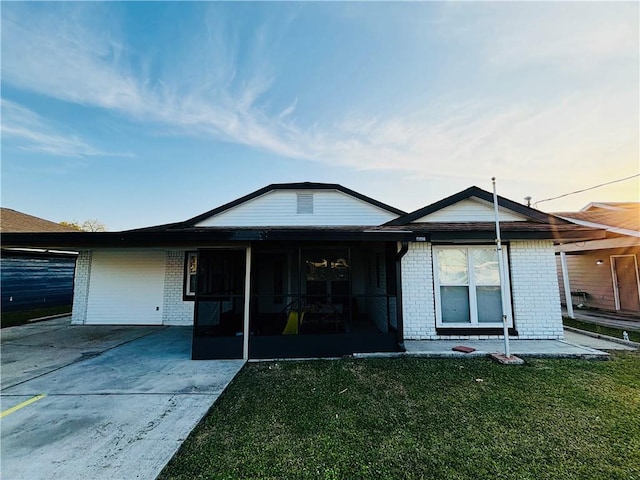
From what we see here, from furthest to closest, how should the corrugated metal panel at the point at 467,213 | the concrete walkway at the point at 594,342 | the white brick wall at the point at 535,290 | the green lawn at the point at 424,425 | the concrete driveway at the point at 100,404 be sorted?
1. the corrugated metal panel at the point at 467,213
2. the white brick wall at the point at 535,290
3. the concrete walkway at the point at 594,342
4. the concrete driveway at the point at 100,404
5. the green lawn at the point at 424,425

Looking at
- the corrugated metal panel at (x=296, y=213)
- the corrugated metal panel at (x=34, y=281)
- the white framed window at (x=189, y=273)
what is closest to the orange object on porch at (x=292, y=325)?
the corrugated metal panel at (x=296, y=213)

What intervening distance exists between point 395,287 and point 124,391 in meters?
5.28

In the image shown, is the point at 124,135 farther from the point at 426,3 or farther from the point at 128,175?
the point at 426,3

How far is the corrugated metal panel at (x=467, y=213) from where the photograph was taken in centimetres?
695

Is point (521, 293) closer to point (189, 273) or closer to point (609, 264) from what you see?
point (609, 264)

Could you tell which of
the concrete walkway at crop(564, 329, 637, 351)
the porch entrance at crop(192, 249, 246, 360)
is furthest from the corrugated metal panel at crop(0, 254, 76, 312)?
the concrete walkway at crop(564, 329, 637, 351)

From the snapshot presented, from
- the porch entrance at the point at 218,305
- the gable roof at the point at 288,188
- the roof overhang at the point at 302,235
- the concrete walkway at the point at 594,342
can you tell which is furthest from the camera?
the gable roof at the point at 288,188

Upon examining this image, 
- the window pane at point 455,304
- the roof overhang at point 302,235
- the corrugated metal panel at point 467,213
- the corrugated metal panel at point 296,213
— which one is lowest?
the window pane at point 455,304

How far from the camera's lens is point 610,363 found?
15.9 feet

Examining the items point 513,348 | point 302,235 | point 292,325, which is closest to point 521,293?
point 513,348

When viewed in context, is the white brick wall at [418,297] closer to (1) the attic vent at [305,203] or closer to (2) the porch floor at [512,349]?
(2) the porch floor at [512,349]

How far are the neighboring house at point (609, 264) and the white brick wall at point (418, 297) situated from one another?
6.49 metres

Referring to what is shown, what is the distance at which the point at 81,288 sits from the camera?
915 centimetres

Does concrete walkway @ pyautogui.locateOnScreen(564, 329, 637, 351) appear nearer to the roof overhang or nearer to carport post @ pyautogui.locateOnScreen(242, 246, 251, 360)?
the roof overhang
